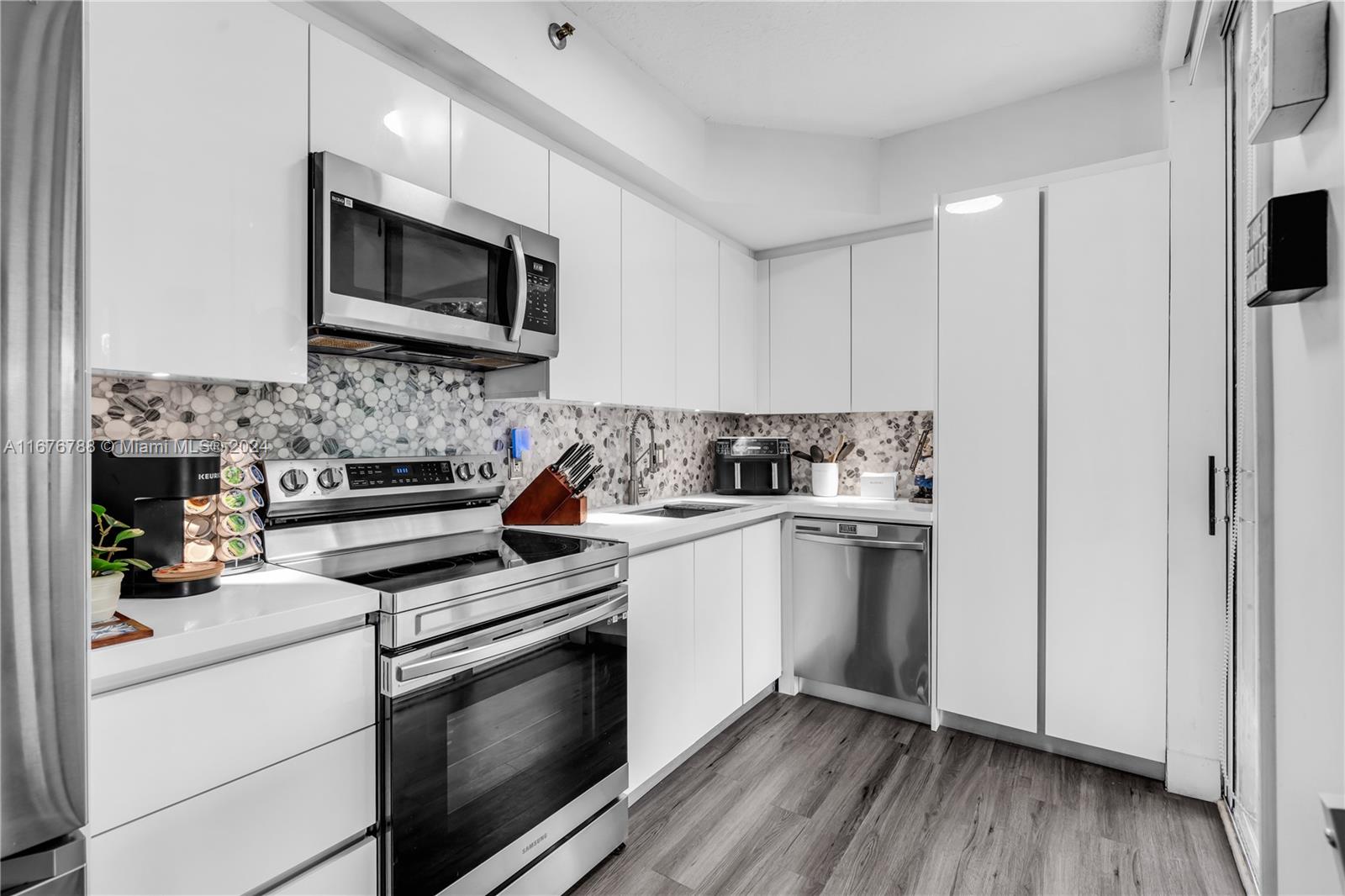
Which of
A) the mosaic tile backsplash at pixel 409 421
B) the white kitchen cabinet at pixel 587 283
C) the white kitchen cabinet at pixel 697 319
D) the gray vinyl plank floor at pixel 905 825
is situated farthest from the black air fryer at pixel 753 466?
the gray vinyl plank floor at pixel 905 825

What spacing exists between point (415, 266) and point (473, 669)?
1.04 metres

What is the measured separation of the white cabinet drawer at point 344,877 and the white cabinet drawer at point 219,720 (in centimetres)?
24

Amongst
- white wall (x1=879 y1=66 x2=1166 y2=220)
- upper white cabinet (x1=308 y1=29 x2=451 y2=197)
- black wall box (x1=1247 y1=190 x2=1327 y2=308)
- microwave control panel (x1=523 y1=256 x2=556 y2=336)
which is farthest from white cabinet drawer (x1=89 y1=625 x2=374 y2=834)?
white wall (x1=879 y1=66 x2=1166 y2=220)

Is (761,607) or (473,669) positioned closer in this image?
(473,669)

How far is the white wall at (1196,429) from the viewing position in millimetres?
2146

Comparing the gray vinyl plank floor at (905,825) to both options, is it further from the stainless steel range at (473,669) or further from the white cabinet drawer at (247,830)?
the white cabinet drawer at (247,830)

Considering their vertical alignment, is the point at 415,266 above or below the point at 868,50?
below

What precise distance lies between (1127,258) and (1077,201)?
0.93 ft

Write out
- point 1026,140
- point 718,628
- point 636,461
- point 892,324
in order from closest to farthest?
1. point 718,628
2. point 1026,140
3. point 636,461
4. point 892,324

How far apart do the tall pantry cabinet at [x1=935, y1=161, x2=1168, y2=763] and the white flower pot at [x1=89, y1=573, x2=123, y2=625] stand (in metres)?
2.62

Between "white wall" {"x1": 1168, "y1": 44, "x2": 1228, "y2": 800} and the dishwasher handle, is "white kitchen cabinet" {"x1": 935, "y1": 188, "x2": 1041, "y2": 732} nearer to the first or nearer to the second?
the dishwasher handle

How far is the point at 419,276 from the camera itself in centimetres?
168

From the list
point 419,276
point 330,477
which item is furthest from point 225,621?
point 419,276

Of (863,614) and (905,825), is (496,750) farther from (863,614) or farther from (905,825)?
(863,614)
